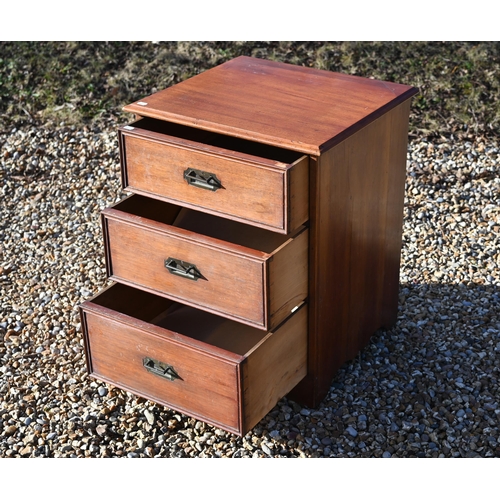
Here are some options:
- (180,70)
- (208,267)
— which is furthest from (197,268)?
(180,70)

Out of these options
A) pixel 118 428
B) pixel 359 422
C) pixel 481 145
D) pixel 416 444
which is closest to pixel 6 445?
pixel 118 428

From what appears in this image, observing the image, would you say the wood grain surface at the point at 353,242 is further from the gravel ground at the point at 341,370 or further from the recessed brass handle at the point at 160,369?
the recessed brass handle at the point at 160,369

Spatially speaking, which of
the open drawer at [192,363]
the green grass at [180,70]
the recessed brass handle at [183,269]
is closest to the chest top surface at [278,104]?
the recessed brass handle at [183,269]

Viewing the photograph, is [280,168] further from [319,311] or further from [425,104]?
[425,104]

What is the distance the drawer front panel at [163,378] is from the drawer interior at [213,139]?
2.15ft

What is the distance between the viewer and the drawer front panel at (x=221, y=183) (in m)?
2.42

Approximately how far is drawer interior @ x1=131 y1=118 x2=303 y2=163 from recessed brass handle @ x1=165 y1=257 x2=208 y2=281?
0.47m

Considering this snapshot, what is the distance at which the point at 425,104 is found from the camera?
196 inches

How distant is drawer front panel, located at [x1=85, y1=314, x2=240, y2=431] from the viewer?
252 cm

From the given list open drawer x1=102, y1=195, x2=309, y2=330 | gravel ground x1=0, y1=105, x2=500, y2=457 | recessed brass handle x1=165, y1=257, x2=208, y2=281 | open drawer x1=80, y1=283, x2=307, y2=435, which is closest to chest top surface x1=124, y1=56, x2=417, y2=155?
open drawer x1=102, y1=195, x2=309, y2=330

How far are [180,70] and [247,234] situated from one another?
270cm

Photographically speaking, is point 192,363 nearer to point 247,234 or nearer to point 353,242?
point 247,234

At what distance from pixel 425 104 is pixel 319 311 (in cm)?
259

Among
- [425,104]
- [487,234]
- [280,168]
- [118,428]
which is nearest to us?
[280,168]
